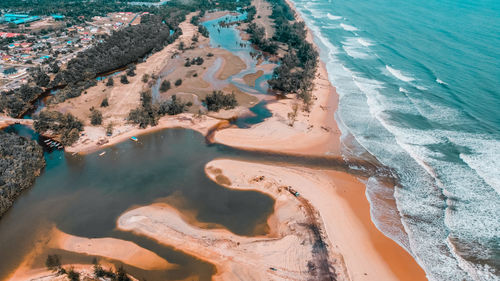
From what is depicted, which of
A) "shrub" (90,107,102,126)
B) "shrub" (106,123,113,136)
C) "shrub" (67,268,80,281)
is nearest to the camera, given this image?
"shrub" (67,268,80,281)

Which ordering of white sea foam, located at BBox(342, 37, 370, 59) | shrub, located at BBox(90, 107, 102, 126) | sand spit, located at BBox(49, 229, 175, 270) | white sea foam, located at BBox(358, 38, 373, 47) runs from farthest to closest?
white sea foam, located at BBox(358, 38, 373, 47) → white sea foam, located at BBox(342, 37, 370, 59) → shrub, located at BBox(90, 107, 102, 126) → sand spit, located at BBox(49, 229, 175, 270)

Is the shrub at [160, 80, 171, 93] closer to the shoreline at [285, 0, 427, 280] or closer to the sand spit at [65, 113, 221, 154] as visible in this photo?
the sand spit at [65, 113, 221, 154]

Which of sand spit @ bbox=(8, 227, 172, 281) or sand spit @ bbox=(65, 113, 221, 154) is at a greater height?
sand spit @ bbox=(65, 113, 221, 154)

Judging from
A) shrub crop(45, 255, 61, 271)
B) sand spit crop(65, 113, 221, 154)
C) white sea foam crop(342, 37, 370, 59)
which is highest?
white sea foam crop(342, 37, 370, 59)

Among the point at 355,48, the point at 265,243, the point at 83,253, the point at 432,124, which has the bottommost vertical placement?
the point at 83,253


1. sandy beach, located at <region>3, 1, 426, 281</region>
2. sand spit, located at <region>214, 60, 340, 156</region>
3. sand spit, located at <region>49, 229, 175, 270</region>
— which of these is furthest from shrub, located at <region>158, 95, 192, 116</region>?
sand spit, located at <region>49, 229, 175, 270</region>

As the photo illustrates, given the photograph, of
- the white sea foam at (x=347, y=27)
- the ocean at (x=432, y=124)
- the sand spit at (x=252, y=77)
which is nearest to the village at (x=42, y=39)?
the sand spit at (x=252, y=77)

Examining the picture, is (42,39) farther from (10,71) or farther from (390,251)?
(390,251)

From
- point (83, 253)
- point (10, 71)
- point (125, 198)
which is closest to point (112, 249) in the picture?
point (83, 253)
